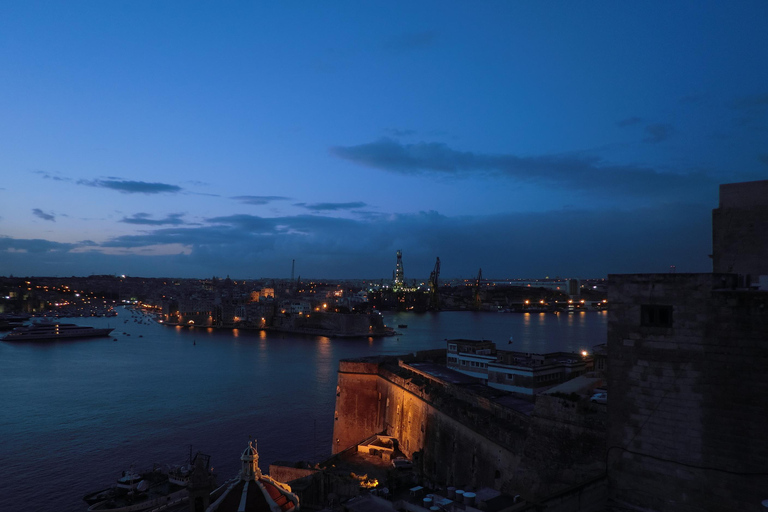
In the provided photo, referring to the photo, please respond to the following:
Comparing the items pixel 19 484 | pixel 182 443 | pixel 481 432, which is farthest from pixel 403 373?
pixel 19 484

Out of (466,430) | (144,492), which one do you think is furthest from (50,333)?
(466,430)

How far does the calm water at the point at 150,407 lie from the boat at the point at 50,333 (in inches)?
165

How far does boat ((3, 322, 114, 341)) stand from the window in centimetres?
4751

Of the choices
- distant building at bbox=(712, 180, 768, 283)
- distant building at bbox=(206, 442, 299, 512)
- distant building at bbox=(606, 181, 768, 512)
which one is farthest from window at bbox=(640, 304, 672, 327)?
distant building at bbox=(206, 442, 299, 512)

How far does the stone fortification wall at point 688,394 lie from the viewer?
11.4ft

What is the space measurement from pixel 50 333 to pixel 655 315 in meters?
48.2

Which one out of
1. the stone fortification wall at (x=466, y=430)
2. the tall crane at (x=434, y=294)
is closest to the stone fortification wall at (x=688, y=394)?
the stone fortification wall at (x=466, y=430)

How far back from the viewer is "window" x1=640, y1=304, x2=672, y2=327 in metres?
3.90

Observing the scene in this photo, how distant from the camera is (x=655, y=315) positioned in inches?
156

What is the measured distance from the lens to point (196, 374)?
26.0m

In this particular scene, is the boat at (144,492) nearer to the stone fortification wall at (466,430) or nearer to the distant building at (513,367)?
the stone fortification wall at (466,430)

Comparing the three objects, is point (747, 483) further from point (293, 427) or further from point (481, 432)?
point (293, 427)

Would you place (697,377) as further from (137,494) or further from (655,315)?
(137,494)

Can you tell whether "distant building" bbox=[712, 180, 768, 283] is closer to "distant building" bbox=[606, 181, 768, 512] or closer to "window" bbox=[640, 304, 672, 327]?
"distant building" bbox=[606, 181, 768, 512]
